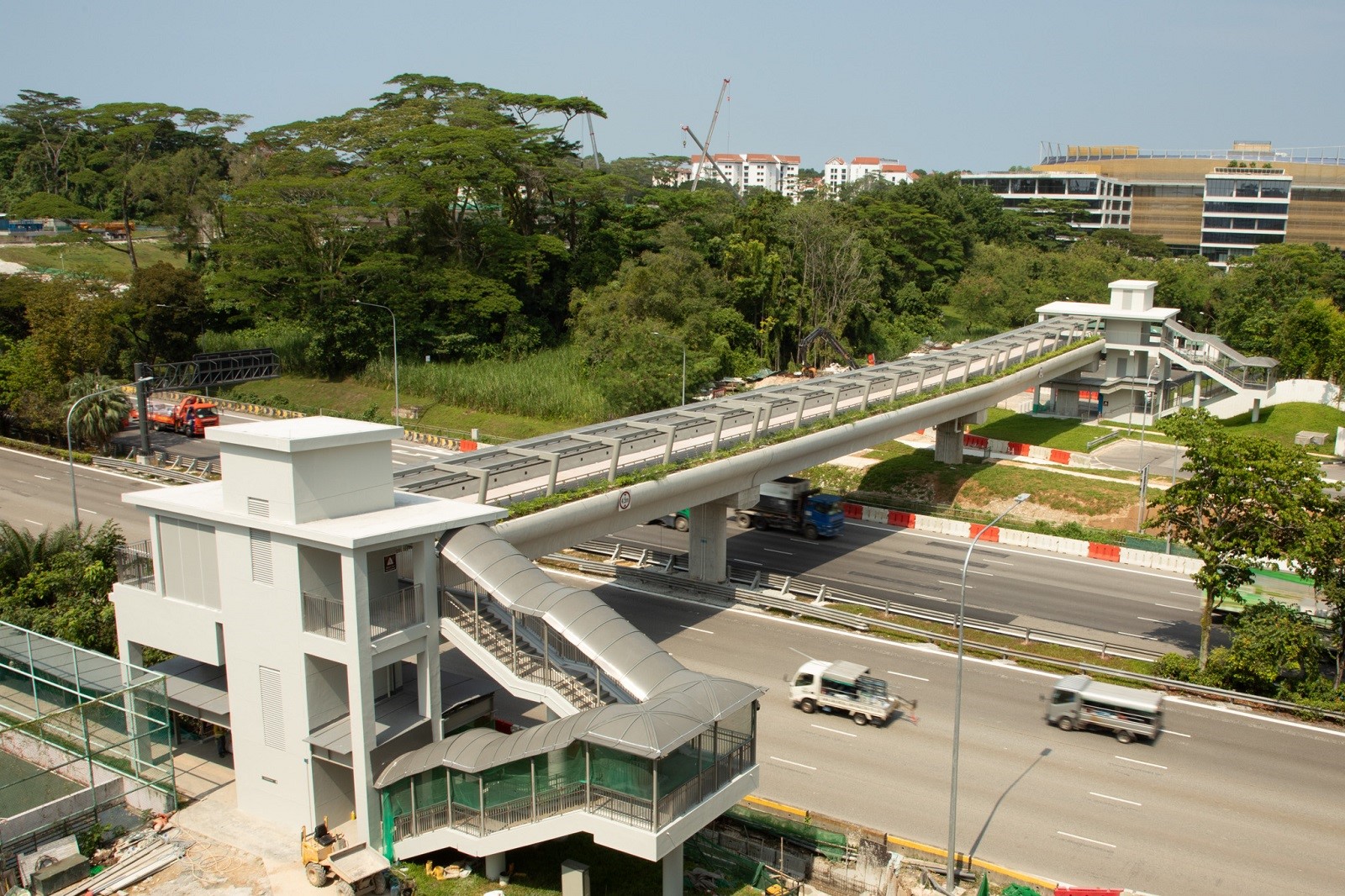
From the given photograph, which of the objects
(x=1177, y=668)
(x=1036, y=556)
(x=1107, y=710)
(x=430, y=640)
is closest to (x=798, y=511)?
(x=1036, y=556)

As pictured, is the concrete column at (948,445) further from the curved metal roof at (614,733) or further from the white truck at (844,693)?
the curved metal roof at (614,733)

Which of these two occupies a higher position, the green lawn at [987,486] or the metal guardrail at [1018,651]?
the green lawn at [987,486]

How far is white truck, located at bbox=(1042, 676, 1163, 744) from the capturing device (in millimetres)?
29953

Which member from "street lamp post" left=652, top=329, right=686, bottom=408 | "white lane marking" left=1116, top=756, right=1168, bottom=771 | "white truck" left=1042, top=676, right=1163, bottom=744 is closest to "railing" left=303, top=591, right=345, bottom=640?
"white truck" left=1042, top=676, right=1163, bottom=744

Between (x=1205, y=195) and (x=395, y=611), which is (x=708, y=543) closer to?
(x=395, y=611)

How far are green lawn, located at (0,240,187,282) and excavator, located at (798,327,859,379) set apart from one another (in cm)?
6024

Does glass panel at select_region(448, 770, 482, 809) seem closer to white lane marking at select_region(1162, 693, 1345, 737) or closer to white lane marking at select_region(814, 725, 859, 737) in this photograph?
white lane marking at select_region(814, 725, 859, 737)

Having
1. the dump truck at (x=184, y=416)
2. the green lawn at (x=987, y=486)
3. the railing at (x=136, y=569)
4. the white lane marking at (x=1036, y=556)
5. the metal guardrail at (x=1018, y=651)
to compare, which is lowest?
the white lane marking at (x=1036, y=556)

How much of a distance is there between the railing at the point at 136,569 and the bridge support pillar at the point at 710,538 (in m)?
19.7

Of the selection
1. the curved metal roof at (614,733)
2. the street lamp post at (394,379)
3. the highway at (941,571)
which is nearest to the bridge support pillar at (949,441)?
the highway at (941,571)

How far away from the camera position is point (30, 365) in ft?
203

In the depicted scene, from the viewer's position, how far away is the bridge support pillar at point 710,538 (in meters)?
40.9

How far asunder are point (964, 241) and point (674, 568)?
94564mm

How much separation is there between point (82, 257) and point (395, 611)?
96578 mm
